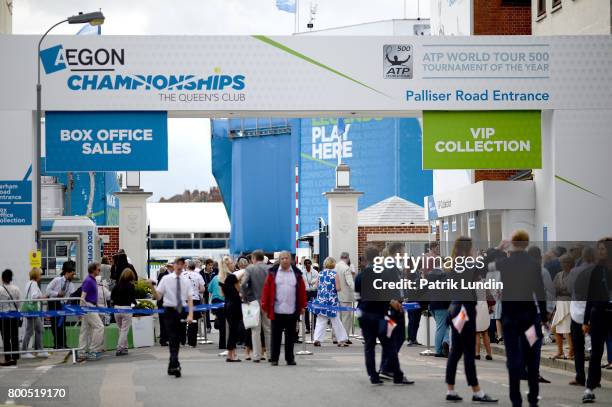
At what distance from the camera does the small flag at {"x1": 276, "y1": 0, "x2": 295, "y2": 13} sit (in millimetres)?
44875

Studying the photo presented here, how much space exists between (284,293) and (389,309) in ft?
11.3

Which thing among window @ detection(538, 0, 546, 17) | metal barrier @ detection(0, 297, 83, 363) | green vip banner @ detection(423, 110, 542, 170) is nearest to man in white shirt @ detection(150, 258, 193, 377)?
metal barrier @ detection(0, 297, 83, 363)

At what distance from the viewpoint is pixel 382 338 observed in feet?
50.6

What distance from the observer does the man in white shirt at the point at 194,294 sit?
2491cm

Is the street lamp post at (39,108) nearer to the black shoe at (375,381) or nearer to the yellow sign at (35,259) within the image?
the yellow sign at (35,259)

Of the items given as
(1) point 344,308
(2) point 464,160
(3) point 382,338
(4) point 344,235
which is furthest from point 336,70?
(4) point 344,235

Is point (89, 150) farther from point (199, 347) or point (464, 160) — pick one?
point (464, 160)

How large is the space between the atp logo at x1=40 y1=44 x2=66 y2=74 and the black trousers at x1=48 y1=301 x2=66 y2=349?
473 centimetres

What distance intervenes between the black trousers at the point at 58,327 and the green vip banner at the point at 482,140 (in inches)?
311

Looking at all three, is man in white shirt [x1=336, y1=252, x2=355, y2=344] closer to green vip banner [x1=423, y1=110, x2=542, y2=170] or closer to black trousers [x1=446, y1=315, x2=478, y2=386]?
green vip banner [x1=423, y1=110, x2=542, y2=170]

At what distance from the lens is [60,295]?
22.9 meters

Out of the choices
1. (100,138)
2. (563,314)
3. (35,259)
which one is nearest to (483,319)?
(563,314)

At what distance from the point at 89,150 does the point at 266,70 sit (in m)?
3.93

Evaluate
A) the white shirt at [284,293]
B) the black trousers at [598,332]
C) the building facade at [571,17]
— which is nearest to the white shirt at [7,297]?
the white shirt at [284,293]
